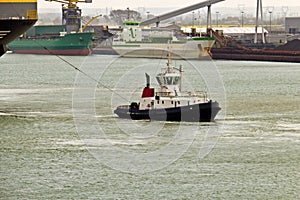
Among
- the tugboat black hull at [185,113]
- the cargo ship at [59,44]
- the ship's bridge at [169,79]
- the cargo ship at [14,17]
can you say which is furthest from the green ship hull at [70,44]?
the tugboat black hull at [185,113]

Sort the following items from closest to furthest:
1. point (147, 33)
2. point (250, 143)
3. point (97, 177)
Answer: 1. point (97, 177)
2. point (250, 143)
3. point (147, 33)

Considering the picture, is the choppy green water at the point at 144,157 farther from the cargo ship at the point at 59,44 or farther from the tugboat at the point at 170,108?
the cargo ship at the point at 59,44

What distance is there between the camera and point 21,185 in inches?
948

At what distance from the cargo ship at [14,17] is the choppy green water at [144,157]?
3335mm

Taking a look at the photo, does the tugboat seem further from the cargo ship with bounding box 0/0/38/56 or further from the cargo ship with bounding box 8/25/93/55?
the cargo ship with bounding box 8/25/93/55

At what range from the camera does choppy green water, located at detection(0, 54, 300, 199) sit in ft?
77.3

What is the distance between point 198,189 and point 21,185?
455 centimetres

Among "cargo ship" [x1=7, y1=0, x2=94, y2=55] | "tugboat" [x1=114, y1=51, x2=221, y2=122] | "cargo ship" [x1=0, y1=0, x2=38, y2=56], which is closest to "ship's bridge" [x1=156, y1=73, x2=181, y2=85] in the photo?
"tugboat" [x1=114, y1=51, x2=221, y2=122]

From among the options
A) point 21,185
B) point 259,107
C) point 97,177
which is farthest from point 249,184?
point 259,107

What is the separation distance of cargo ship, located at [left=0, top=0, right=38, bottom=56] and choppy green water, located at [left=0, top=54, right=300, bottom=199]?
334 centimetres

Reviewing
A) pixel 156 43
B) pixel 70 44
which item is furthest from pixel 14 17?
pixel 156 43

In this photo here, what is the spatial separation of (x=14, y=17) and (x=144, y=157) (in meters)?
19.3

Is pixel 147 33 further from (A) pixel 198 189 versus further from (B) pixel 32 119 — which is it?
(A) pixel 198 189

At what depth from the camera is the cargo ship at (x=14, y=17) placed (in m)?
44.6
